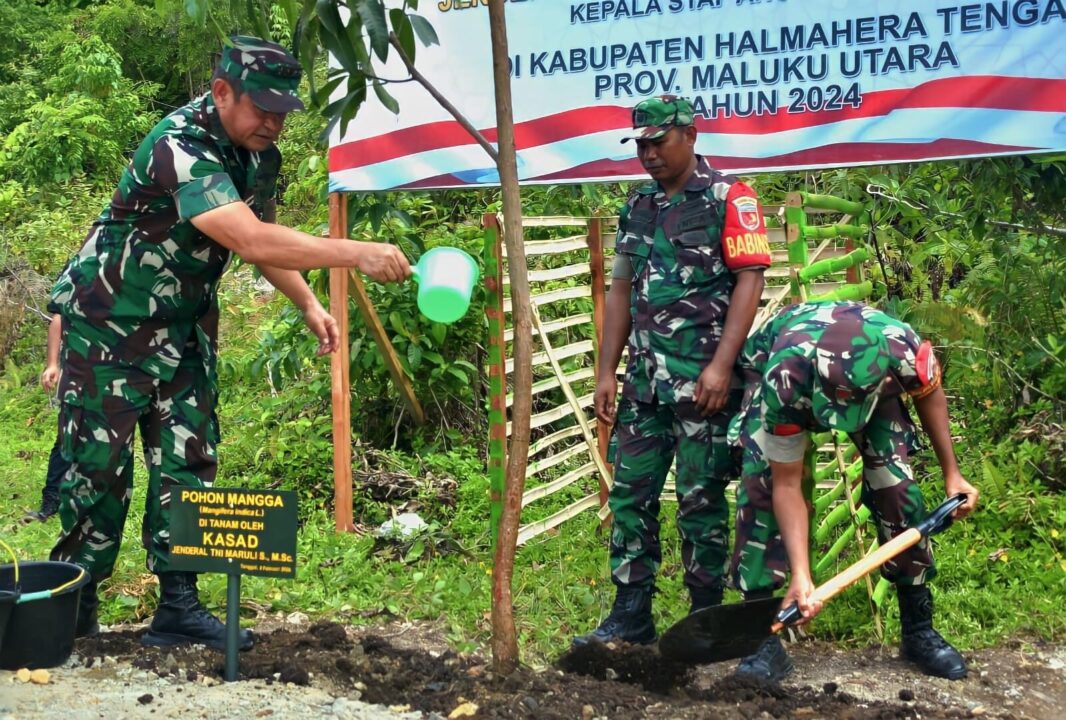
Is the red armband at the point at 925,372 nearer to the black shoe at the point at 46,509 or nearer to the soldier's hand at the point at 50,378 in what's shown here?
the soldier's hand at the point at 50,378

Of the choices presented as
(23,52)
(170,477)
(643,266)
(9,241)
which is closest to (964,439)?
(643,266)

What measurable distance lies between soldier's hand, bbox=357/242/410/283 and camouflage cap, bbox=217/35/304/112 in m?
0.62

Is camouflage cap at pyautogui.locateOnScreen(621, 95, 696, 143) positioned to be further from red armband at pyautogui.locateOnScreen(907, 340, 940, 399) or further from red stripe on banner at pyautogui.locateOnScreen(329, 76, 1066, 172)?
red armband at pyautogui.locateOnScreen(907, 340, 940, 399)

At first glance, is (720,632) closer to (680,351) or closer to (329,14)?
(680,351)

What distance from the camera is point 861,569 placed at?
308cm

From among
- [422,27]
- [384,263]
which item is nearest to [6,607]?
[384,263]

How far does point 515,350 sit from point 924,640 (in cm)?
167

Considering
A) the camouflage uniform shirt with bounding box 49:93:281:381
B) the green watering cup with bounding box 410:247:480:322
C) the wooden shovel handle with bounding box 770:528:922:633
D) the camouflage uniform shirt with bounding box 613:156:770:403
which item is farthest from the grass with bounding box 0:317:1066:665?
the green watering cup with bounding box 410:247:480:322

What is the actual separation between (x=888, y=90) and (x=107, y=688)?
10.5 feet

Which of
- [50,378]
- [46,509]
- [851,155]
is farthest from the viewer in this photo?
[46,509]

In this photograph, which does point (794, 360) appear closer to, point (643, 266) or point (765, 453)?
point (765, 453)

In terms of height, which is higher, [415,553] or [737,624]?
[737,624]

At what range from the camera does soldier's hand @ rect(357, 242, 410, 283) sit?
116 inches

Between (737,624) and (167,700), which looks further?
(737,624)
